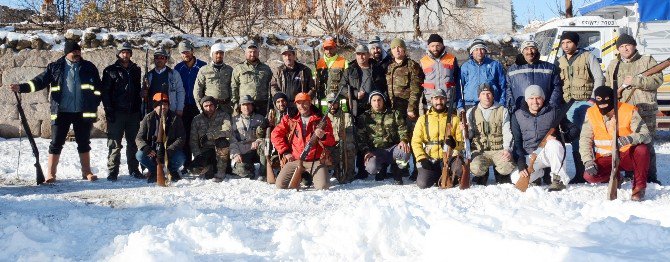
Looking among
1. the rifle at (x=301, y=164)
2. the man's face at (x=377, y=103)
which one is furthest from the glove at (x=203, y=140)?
the man's face at (x=377, y=103)

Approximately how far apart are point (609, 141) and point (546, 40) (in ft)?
19.2

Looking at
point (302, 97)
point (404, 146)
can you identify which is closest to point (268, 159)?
point (302, 97)

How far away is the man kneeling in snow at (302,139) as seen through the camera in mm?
6719

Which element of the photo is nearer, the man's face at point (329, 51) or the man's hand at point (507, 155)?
the man's hand at point (507, 155)

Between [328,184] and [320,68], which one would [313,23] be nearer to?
[320,68]

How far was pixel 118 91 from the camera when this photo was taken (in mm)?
7457

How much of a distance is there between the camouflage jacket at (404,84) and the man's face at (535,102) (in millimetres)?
1322

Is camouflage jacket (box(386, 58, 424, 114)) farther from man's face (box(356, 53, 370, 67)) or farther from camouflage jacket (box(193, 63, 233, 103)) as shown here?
camouflage jacket (box(193, 63, 233, 103))

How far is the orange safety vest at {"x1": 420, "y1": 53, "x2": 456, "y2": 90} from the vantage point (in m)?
7.13

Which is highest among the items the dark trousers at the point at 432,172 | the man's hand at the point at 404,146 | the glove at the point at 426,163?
the man's hand at the point at 404,146

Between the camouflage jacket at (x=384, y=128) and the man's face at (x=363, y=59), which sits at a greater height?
the man's face at (x=363, y=59)

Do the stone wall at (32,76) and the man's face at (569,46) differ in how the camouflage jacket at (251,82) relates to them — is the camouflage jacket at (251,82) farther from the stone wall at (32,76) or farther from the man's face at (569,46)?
the man's face at (569,46)

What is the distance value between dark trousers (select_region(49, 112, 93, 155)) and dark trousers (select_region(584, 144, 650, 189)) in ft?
17.8

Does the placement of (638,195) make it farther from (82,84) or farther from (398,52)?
(82,84)
